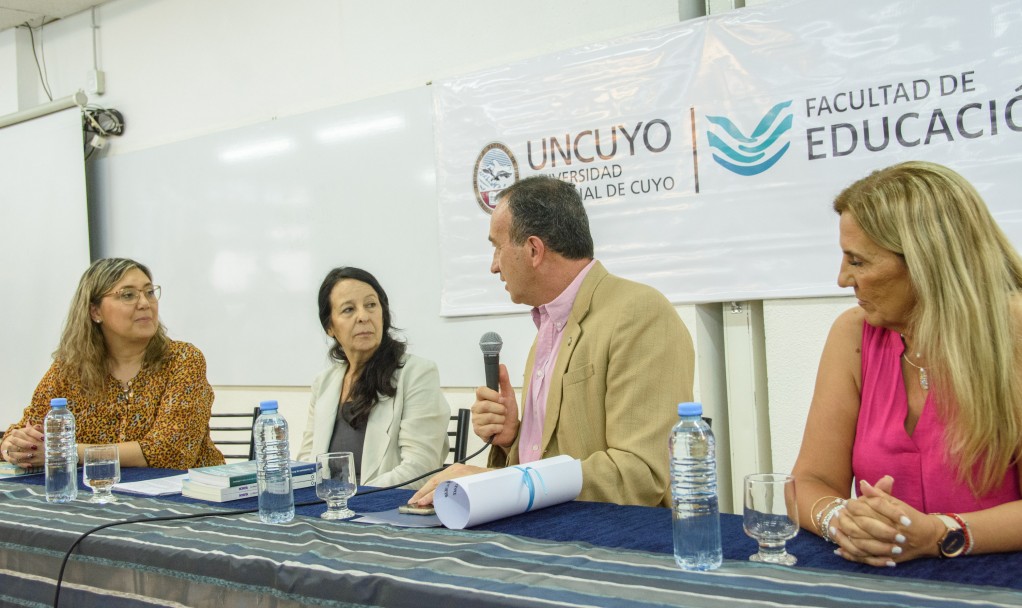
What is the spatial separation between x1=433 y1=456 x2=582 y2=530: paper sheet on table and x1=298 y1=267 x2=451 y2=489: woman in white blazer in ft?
3.03

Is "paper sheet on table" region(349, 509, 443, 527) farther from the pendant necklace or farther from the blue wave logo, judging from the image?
the blue wave logo

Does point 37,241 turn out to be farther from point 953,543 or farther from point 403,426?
point 953,543

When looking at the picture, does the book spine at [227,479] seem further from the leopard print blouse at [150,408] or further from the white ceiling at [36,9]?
the white ceiling at [36,9]

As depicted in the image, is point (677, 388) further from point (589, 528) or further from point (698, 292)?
point (698, 292)

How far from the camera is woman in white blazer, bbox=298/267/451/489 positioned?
254 cm

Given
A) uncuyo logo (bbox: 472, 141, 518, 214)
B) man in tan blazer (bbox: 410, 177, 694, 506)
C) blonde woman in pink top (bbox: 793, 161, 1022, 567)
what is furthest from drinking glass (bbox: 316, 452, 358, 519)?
uncuyo logo (bbox: 472, 141, 518, 214)

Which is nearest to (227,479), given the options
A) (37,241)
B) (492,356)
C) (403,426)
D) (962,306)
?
(492,356)

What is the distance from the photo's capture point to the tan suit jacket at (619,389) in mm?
1773

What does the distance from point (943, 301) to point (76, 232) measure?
4636 millimetres

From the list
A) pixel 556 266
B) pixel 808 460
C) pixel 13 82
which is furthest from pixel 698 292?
pixel 13 82

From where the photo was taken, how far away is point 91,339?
108 inches

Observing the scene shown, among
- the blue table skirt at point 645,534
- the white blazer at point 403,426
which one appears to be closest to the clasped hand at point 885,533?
the blue table skirt at point 645,534

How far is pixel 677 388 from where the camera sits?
1.86 m

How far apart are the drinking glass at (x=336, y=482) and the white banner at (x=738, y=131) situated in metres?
1.78
